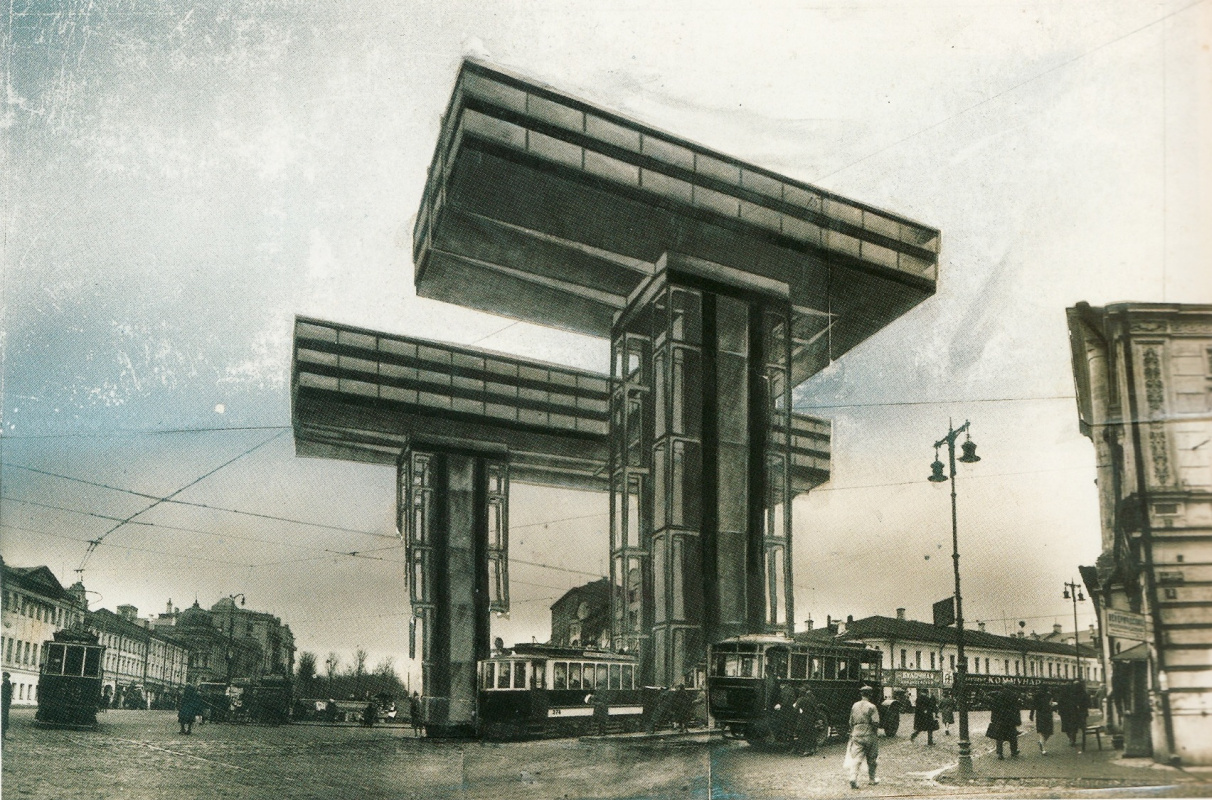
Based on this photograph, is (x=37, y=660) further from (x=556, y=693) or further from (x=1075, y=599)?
(x=1075, y=599)

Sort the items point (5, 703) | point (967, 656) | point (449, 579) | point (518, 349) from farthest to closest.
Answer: point (518, 349), point (449, 579), point (967, 656), point (5, 703)

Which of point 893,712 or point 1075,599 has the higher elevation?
point 1075,599

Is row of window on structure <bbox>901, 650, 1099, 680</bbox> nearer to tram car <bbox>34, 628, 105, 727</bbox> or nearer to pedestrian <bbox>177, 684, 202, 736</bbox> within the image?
pedestrian <bbox>177, 684, 202, 736</bbox>

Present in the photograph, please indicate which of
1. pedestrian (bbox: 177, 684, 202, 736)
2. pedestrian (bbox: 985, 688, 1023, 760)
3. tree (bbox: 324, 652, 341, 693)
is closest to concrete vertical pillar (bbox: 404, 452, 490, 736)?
tree (bbox: 324, 652, 341, 693)

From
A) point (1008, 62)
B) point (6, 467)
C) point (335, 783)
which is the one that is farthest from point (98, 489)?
point (1008, 62)

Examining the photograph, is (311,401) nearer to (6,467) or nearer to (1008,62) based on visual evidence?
(6,467)

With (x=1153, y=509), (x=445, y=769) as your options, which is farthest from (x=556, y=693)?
Answer: (x=1153, y=509)

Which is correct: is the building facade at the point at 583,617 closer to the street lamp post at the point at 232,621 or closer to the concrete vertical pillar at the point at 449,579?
the concrete vertical pillar at the point at 449,579
